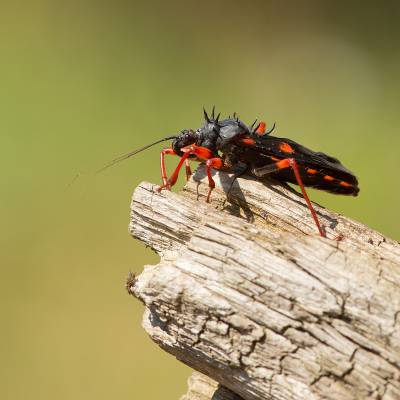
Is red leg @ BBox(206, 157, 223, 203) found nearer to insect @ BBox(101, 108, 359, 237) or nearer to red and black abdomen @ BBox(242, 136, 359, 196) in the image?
insect @ BBox(101, 108, 359, 237)

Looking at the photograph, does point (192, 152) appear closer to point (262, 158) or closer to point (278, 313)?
point (262, 158)

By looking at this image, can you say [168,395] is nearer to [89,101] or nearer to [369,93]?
[89,101]

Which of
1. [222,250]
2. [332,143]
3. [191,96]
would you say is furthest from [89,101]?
[222,250]

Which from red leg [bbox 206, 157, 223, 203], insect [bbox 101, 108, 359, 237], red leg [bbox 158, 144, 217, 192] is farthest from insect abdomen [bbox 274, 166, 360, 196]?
red leg [bbox 158, 144, 217, 192]

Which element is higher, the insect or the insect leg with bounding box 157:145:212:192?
the insect

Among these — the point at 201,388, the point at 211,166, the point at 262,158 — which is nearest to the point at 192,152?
the point at 211,166
